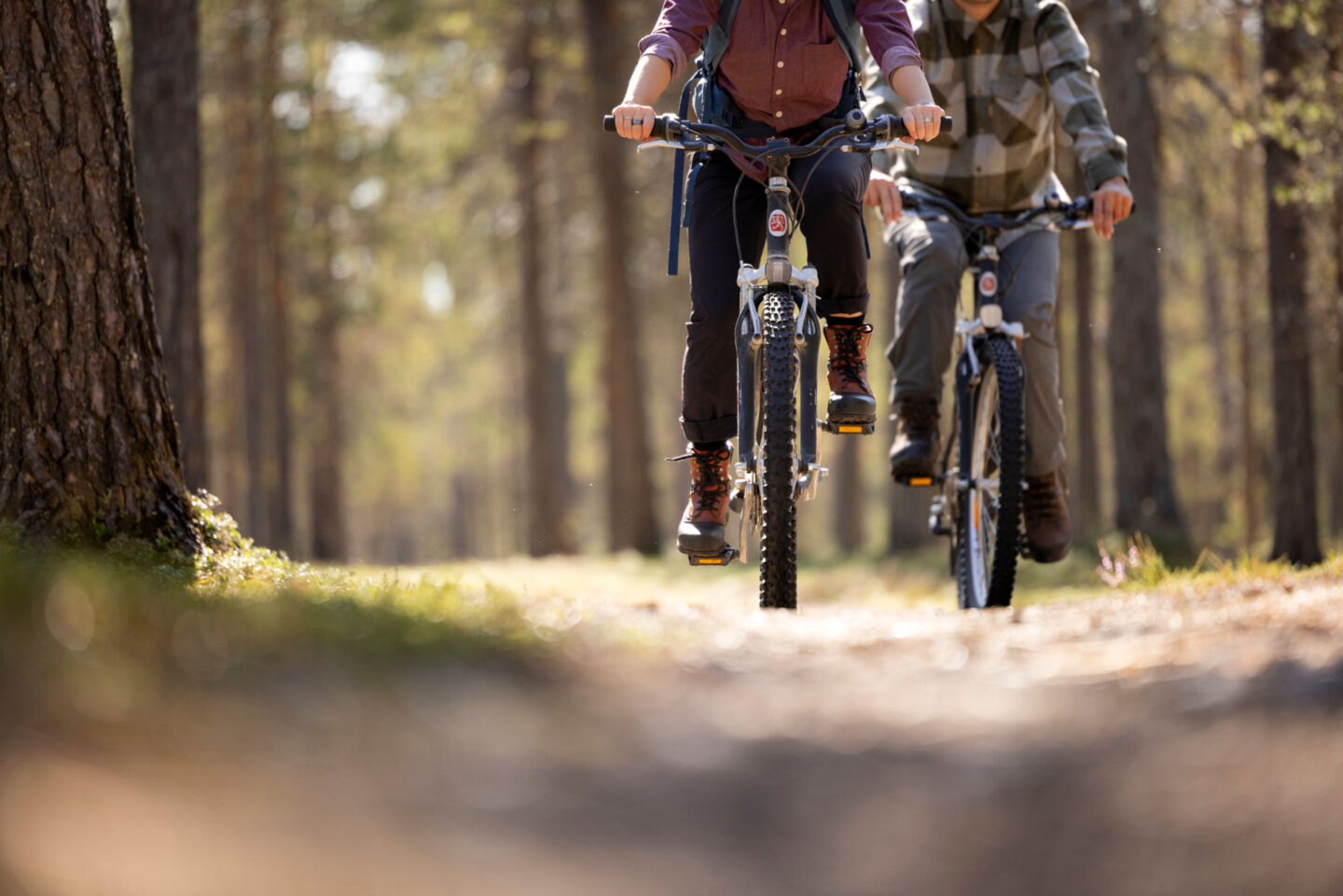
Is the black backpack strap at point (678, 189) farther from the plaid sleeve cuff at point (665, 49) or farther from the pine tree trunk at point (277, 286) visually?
the pine tree trunk at point (277, 286)

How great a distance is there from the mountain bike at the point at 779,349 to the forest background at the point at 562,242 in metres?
4.77

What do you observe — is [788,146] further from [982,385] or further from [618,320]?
[618,320]

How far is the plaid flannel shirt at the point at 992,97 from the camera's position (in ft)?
18.9

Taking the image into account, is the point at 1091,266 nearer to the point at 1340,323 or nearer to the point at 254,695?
the point at 1340,323

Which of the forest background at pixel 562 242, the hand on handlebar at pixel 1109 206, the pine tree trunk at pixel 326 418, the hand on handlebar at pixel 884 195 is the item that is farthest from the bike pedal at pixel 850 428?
the pine tree trunk at pixel 326 418

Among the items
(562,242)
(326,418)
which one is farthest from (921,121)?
(562,242)

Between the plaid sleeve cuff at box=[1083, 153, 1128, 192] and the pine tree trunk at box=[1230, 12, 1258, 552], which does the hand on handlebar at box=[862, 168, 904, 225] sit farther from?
the pine tree trunk at box=[1230, 12, 1258, 552]

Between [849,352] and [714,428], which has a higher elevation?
[849,352]

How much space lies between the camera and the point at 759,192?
17.0 feet

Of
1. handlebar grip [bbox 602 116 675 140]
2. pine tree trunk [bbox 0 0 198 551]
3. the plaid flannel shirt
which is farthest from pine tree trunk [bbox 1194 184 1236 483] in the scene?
pine tree trunk [bbox 0 0 198 551]

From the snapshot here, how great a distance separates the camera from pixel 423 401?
4428 cm

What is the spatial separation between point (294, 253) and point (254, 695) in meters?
20.7

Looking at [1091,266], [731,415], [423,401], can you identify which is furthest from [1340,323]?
[423,401]

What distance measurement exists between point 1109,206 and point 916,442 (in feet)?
4.35
